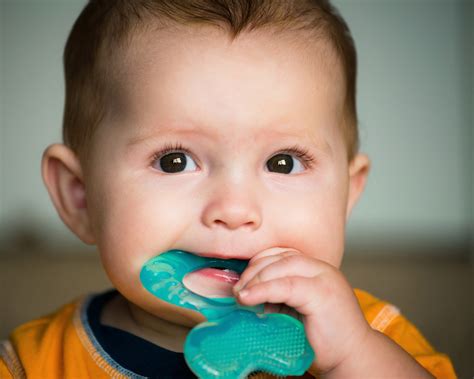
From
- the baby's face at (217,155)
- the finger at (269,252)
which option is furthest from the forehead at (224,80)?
the finger at (269,252)

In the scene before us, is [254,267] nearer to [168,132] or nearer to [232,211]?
[232,211]

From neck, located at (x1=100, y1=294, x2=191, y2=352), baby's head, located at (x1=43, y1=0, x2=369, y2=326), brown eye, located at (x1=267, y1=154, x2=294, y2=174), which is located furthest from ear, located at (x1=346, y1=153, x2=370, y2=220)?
neck, located at (x1=100, y1=294, x2=191, y2=352)

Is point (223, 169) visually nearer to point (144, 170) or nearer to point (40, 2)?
point (144, 170)

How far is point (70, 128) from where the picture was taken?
3.92ft

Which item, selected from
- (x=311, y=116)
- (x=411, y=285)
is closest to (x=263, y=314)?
(x=311, y=116)

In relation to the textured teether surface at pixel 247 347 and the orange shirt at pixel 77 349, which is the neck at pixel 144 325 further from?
the textured teether surface at pixel 247 347

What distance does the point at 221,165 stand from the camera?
952mm

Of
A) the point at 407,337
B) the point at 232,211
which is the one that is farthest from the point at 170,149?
the point at 407,337

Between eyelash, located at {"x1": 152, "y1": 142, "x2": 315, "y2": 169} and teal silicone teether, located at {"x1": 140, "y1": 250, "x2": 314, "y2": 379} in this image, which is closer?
teal silicone teether, located at {"x1": 140, "y1": 250, "x2": 314, "y2": 379}

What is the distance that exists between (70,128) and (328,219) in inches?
18.0

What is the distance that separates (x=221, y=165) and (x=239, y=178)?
30 mm

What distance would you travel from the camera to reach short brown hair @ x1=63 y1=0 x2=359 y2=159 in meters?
1.02

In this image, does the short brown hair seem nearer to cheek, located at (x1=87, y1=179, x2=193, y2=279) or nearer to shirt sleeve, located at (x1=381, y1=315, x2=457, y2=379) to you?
cheek, located at (x1=87, y1=179, x2=193, y2=279)

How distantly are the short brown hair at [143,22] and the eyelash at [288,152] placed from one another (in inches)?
5.1
